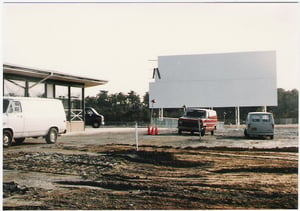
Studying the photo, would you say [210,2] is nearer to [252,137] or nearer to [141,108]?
[141,108]

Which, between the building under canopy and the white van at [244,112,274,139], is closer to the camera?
the white van at [244,112,274,139]

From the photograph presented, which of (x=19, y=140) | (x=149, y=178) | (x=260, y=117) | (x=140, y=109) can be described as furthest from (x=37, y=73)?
(x=260, y=117)

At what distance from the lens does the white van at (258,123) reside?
9.37 m

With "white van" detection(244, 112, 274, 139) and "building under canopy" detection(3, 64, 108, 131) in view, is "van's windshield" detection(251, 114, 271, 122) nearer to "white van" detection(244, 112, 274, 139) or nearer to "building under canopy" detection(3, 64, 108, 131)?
"white van" detection(244, 112, 274, 139)

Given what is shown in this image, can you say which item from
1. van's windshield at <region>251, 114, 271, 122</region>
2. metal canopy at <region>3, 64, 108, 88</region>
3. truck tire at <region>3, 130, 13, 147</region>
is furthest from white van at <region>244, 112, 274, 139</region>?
truck tire at <region>3, 130, 13, 147</region>

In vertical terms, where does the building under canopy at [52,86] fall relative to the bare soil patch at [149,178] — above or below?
above

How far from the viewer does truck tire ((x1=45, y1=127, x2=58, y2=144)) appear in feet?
36.1

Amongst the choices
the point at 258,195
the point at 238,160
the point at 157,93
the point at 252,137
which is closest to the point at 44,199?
the point at 157,93

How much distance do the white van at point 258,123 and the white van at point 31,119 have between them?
20.3ft

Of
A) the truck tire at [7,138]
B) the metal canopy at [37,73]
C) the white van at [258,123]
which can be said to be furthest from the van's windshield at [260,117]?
the truck tire at [7,138]

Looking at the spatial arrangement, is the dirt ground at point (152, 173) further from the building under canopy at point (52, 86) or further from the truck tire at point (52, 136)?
the building under canopy at point (52, 86)

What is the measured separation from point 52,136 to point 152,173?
4766 mm

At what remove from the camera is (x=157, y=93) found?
8.77 m

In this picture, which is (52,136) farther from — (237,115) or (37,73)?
(237,115)
